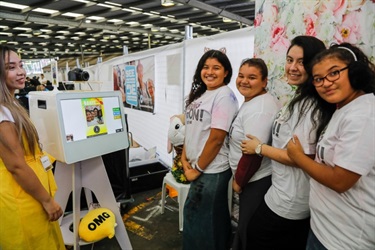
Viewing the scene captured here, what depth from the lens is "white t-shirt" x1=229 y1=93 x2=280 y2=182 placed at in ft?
4.08

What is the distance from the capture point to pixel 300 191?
42.6 inches

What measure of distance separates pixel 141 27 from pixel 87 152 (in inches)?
312

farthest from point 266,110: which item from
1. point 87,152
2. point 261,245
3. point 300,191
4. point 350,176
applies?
point 87,152

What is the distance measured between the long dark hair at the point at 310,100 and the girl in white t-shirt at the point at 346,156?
6 cm

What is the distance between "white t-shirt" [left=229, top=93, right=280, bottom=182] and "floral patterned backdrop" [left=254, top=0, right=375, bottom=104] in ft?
1.07

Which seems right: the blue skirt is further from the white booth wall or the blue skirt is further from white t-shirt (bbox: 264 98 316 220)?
the white booth wall

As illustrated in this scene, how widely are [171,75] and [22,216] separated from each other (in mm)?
2383

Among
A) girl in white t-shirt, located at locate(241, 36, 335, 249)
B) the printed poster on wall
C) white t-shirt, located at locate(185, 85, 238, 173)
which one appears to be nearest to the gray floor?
white t-shirt, located at locate(185, 85, 238, 173)

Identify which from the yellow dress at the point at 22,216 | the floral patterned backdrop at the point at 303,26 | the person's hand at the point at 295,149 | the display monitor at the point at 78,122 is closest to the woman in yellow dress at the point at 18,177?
the yellow dress at the point at 22,216

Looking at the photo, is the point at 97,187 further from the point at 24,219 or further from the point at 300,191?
the point at 300,191

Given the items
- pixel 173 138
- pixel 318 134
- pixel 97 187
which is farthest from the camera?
pixel 173 138

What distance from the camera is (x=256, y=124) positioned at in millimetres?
1245

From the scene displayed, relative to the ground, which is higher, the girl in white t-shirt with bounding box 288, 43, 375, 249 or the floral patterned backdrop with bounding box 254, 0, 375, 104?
the floral patterned backdrop with bounding box 254, 0, 375, 104

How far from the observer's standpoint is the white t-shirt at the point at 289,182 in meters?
1.06
